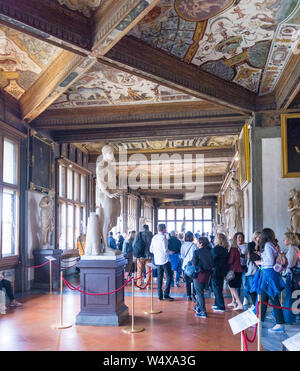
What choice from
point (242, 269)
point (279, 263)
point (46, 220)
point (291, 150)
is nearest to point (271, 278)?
point (279, 263)

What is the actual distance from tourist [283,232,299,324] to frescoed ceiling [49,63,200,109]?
15.0ft

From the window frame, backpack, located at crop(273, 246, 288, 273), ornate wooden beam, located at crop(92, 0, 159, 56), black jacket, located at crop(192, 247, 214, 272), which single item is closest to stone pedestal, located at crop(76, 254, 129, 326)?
black jacket, located at crop(192, 247, 214, 272)

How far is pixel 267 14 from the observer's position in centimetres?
622

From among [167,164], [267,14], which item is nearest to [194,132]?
[267,14]

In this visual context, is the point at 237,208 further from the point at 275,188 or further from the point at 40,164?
the point at 40,164

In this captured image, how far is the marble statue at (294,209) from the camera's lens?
28.6 ft

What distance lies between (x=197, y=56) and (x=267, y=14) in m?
1.70

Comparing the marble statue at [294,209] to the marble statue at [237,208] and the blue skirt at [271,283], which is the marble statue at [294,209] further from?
the marble statue at [237,208]

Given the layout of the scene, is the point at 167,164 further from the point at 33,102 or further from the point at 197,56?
the point at 197,56

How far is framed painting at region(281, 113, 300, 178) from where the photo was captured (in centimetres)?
920

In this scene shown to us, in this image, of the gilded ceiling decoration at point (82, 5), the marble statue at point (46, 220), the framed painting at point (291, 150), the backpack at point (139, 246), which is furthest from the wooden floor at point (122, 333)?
the gilded ceiling decoration at point (82, 5)

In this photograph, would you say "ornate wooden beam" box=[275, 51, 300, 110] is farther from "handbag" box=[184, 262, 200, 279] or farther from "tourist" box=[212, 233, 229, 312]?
"handbag" box=[184, 262, 200, 279]

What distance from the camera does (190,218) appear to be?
38.9 meters
